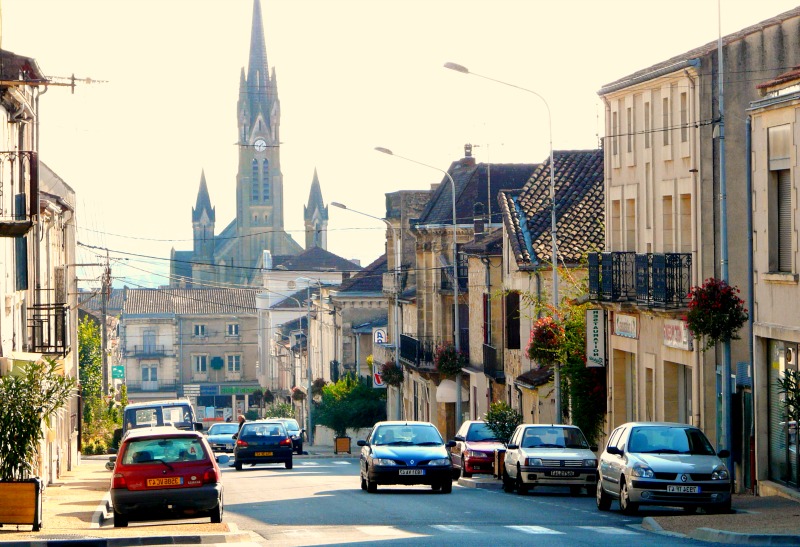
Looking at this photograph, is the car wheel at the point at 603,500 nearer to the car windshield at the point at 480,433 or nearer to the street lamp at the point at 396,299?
the car windshield at the point at 480,433

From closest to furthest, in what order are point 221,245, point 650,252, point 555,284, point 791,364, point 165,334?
point 791,364
point 650,252
point 555,284
point 165,334
point 221,245

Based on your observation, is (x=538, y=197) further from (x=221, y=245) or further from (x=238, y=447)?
(x=221, y=245)

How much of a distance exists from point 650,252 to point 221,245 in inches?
6323

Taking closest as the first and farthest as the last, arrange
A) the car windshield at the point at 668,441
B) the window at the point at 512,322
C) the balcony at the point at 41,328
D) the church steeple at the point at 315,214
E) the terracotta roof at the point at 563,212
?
the car windshield at the point at 668,441
the balcony at the point at 41,328
the terracotta roof at the point at 563,212
the window at the point at 512,322
the church steeple at the point at 315,214

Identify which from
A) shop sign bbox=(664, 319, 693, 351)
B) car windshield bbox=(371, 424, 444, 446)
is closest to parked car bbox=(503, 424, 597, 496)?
car windshield bbox=(371, 424, 444, 446)

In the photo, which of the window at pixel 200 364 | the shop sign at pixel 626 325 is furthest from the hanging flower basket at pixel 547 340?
the window at pixel 200 364

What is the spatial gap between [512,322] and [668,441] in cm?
2443

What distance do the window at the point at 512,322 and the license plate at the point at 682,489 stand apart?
25039mm

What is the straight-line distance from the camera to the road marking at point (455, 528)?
61.0 feet

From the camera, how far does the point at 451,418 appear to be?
58.1 m

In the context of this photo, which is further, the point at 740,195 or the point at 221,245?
the point at 221,245

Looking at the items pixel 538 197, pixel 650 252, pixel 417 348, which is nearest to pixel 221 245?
pixel 417 348

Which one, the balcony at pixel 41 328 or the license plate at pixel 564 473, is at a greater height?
the balcony at pixel 41 328

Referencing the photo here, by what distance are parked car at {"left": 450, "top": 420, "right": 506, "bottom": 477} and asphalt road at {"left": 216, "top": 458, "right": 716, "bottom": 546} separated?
7.94ft
